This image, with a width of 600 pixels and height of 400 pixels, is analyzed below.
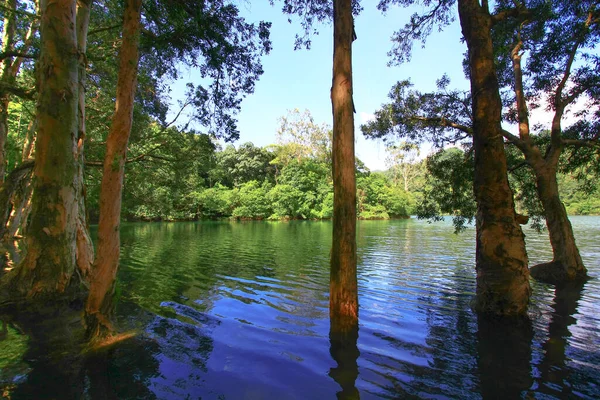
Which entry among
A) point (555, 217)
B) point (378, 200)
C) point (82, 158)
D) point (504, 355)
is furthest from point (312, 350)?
point (378, 200)

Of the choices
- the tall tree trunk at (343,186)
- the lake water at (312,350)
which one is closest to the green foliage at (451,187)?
the lake water at (312,350)

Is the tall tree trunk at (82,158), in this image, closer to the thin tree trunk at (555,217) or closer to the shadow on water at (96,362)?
the shadow on water at (96,362)

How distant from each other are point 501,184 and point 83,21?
9666 mm

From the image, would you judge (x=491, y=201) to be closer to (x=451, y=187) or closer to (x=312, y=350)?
(x=312, y=350)

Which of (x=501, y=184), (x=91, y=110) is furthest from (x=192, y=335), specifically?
(x=91, y=110)

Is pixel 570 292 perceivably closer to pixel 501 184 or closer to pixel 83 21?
pixel 501 184

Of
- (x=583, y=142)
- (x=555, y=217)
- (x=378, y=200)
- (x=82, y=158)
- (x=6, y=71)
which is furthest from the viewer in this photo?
(x=378, y=200)

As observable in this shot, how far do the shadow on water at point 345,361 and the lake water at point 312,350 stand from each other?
0.02m

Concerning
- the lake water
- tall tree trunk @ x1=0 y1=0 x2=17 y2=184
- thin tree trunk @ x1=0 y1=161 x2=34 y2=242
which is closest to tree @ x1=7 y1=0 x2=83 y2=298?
the lake water

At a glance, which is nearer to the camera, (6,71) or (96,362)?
(96,362)

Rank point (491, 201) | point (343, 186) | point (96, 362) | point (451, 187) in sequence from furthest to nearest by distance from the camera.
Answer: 1. point (451, 187)
2. point (491, 201)
3. point (343, 186)
4. point (96, 362)

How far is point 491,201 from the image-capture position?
6258mm

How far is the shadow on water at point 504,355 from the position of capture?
12.2 ft

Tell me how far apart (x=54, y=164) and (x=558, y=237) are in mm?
13744
